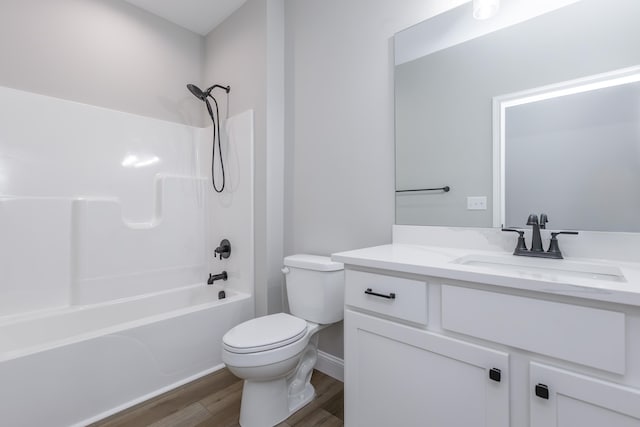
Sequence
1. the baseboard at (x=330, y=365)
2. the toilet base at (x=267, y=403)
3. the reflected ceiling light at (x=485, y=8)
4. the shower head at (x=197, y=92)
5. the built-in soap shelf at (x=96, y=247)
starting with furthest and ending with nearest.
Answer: the shower head at (x=197, y=92) < the baseboard at (x=330, y=365) < the built-in soap shelf at (x=96, y=247) < the toilet base at (x=267, y=403) < the reflected ceiling light at (x=485, y=8)

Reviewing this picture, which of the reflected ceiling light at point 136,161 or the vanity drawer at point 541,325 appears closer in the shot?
the vanity drawer at point 541,325

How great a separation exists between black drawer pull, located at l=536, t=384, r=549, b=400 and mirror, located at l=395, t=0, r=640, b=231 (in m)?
0.65

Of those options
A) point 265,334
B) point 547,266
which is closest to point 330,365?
point 265,334

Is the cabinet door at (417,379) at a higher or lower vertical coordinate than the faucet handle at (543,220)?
lower

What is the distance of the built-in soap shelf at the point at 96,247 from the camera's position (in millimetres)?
1736

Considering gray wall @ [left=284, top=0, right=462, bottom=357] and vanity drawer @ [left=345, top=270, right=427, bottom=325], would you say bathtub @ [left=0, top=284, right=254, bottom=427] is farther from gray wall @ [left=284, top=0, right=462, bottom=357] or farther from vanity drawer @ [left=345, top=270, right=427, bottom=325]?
vanity drawer @ [left=345, top=270, right=427, bottom=325]

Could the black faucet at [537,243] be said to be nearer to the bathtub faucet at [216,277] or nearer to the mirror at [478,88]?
the mirror at [478,88]

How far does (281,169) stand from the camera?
2.17 m

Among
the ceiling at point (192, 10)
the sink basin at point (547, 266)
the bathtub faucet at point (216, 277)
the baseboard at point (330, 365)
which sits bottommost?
the baseboard at point (330, 365)

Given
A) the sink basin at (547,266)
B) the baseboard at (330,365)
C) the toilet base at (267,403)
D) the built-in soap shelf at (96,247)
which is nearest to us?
the sink basin at (547,266)

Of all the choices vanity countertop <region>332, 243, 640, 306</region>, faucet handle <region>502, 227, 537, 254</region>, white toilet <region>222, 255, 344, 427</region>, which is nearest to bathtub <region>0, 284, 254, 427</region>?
white toilet <region>222, 255, 344, 427</region>

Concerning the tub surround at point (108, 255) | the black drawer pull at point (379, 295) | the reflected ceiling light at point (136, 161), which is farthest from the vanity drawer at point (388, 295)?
the reflected ceiling light at point (136, 161)

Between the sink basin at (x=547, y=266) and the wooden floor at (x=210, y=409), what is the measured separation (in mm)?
1058

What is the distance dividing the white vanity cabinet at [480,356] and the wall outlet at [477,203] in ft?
1.83
